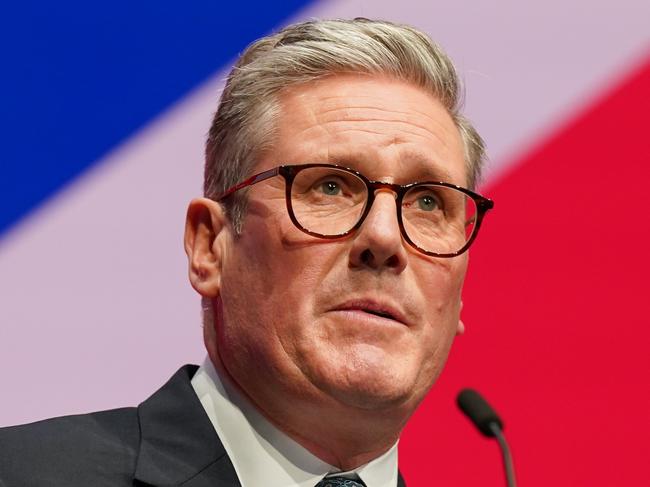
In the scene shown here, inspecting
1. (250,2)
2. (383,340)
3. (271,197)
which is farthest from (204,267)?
(250,2)

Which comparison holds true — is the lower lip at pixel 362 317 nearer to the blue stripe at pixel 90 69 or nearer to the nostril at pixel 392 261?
the nostril at pixel 392 261

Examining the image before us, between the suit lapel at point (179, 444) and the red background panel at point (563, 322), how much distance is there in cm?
94

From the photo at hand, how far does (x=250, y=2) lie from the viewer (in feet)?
8.90

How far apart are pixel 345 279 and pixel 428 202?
0.25 m

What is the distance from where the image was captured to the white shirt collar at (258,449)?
5.97ft

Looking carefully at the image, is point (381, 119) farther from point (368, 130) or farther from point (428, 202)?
point (428, 202)

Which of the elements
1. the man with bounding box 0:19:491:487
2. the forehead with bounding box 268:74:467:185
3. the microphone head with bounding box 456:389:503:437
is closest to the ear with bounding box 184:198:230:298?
the man with bounding box 0:19:491:487

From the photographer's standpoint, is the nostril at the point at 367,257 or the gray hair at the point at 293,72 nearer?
the nostril at the point at 367,257

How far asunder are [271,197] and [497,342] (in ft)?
3.69

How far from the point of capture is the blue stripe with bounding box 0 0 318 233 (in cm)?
254

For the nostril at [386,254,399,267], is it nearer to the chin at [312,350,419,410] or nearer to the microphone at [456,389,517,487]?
the chin at [312,350,419,410]

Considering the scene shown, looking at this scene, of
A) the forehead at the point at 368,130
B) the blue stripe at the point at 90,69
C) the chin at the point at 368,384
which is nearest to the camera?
the chin at the point at 368,384

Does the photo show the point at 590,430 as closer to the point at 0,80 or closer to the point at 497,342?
the point at 497,342

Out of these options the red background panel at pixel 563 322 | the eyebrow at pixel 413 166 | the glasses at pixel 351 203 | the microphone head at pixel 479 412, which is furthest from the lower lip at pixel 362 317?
the red background panel at pixel 563 322
